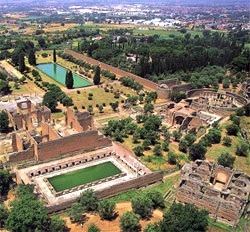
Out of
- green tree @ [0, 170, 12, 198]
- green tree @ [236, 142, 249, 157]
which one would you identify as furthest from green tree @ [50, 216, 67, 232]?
green tree @ [236, 142, 249, 157]

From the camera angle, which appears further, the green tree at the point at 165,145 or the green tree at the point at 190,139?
the green tree at the point at 190,139

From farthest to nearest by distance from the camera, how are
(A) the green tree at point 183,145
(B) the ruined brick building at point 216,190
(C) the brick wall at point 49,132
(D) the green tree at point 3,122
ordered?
1. (D) the green tree at point 3,122
2. (A) the green tree at point 183,145
3. (C) the brick wall at point 49,132
4. (B) the ruined brick building at point 216,190

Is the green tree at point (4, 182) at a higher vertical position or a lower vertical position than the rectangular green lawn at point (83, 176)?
higher

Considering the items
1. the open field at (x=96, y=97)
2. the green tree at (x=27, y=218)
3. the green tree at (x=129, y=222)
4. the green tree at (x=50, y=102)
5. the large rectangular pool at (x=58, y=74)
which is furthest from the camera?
the large rectangular pool at (x=58, y=74)

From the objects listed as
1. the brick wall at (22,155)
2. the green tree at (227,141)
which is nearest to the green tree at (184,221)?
the green tree at (227,141)

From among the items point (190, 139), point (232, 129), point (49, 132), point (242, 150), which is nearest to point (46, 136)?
point (49, 132)

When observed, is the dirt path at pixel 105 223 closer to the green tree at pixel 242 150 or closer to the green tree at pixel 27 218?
the green tree at pixel 27 218

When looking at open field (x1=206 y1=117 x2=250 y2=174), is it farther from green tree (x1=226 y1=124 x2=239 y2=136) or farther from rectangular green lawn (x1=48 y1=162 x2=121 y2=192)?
rectangular green lawn (x1=48 y1=162 x2=121 y2=192)

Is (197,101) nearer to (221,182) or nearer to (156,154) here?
(156,154)
